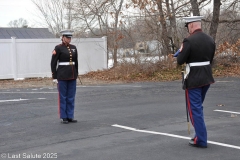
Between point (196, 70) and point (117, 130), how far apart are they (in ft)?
6.80

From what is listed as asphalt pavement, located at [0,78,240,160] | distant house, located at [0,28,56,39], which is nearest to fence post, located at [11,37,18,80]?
asphalt pavement, located at [0,78,240,160]

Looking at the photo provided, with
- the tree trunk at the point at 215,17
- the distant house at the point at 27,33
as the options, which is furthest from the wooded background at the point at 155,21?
the distant house at the point at 27,33

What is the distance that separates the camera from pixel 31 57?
23312mm

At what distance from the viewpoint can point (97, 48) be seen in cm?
2588

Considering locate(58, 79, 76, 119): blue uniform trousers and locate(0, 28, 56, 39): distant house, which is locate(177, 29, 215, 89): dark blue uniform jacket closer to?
locate(58, 79, 76, 119): blue uniform trousers

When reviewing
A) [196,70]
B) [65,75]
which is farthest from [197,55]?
[65,75]

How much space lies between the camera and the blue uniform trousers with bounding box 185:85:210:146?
6.62 metres

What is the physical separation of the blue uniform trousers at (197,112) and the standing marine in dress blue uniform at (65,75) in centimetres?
309

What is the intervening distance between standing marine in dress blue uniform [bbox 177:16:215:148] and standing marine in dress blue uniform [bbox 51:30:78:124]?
3033 mm

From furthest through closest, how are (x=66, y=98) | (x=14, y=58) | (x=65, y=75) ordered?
(x=14, y=58), (x=66, y=98), (x=65, y=75)

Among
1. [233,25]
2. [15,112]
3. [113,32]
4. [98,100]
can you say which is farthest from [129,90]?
[233,25]

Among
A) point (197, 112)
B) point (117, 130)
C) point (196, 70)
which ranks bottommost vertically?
point (117, 130)

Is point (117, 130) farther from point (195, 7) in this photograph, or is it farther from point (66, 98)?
point (195, 7)

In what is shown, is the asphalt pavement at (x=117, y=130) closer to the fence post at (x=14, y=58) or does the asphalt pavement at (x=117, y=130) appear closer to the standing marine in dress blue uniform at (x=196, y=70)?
the standing marine in dress blue uniform at (x=196, y=70)
